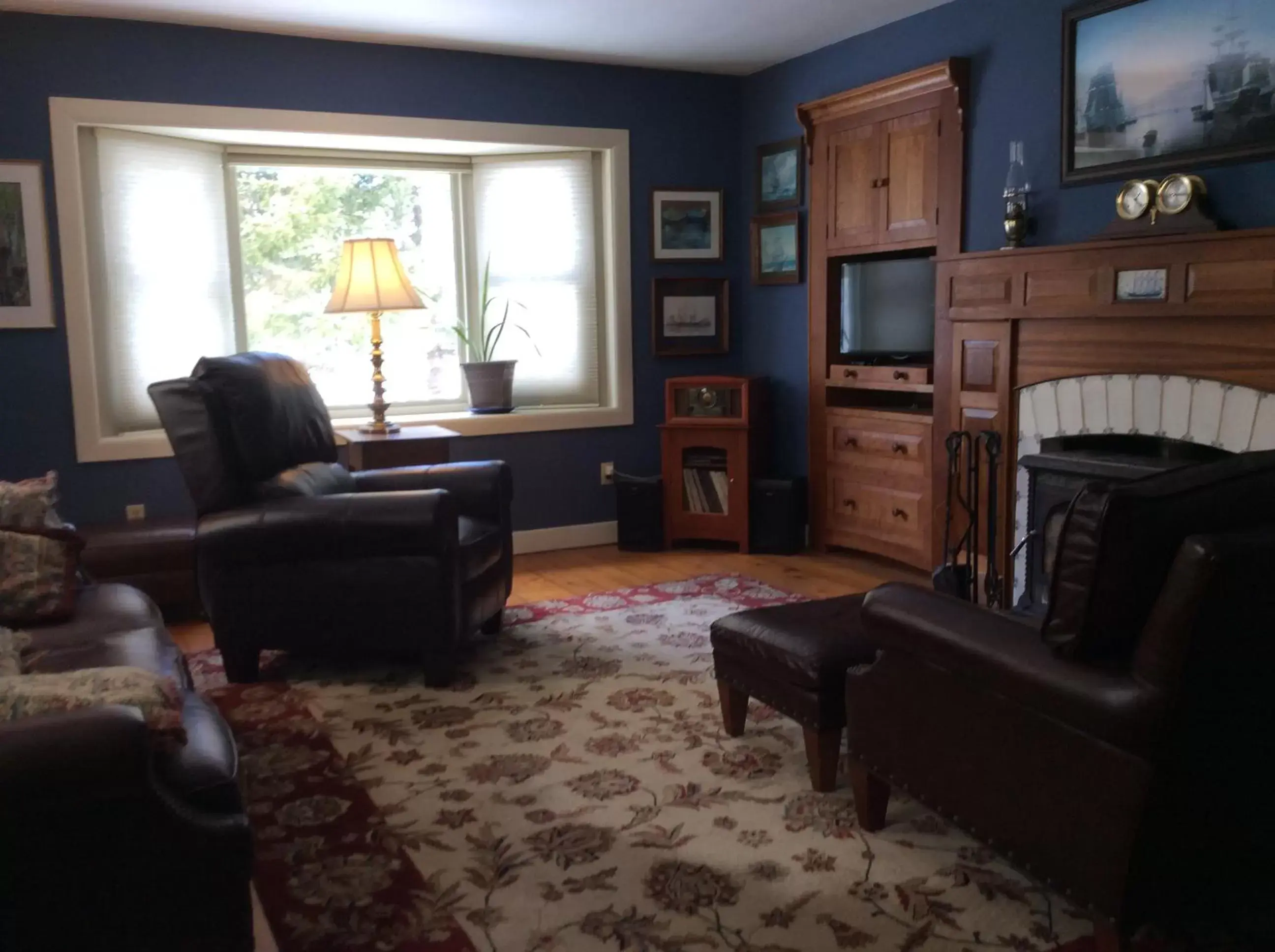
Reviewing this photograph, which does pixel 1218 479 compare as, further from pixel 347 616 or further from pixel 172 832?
pixel 347 616

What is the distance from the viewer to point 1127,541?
1.57 meters

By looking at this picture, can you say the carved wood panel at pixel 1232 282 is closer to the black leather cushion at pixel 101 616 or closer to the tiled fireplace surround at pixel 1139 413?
the tiled fireplace surround at pixel 1139 413

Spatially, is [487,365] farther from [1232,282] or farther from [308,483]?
[1232,282]

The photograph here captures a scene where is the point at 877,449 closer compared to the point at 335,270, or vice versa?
the point at 877,449

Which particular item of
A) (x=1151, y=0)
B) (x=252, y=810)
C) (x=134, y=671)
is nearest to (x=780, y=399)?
Answer: (x=1151, y=0)

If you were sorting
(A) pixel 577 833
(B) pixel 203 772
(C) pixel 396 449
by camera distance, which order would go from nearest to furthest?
(B) pixel 203 772
(A) pixel 577 833
(C) pixel 396 449

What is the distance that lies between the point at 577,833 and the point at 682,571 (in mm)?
2544

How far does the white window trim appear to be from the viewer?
4.19 meters

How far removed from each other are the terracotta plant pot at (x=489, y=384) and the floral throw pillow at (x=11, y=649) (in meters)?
3.04

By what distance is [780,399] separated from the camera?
543cm

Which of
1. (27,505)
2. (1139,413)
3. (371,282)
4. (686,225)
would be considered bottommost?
(27,505)

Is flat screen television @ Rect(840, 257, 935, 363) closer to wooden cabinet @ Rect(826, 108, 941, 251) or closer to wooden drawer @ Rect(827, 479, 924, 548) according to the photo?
wooden cabinet @ Rect(826, 108, 941, 251)

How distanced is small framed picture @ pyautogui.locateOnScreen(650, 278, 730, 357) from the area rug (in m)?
2.51

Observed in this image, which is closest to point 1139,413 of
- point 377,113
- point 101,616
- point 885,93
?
point 885,93
